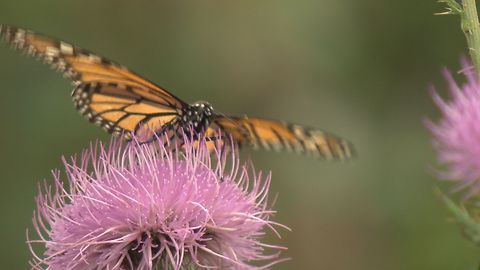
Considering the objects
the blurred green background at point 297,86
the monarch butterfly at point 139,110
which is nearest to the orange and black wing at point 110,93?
the monarch butterfly at point 139,110

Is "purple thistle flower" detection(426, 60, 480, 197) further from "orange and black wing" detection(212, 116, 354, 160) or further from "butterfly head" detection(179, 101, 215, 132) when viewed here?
"butterfly head" detection(179, 101, 215, 132)

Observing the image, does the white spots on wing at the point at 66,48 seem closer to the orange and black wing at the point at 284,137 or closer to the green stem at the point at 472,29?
the orange and black wing at the point at 284,137

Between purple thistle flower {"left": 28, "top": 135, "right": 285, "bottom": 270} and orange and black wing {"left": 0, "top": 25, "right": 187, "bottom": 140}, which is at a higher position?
orange and black wing {"left": 0, "top": 25, "right": 187, "bottom": 140}

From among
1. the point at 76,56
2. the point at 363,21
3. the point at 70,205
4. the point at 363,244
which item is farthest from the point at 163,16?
the point at 70,205

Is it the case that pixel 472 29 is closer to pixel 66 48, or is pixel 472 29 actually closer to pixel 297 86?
pixel 66 48

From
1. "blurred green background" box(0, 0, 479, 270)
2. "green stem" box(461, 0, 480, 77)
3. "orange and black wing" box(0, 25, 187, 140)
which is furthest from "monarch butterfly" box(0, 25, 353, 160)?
"blurred green background" box(0, 0, 479, 270)

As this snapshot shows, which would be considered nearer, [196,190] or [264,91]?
[196,190]

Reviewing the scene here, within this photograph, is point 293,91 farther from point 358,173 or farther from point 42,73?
point 42,73
